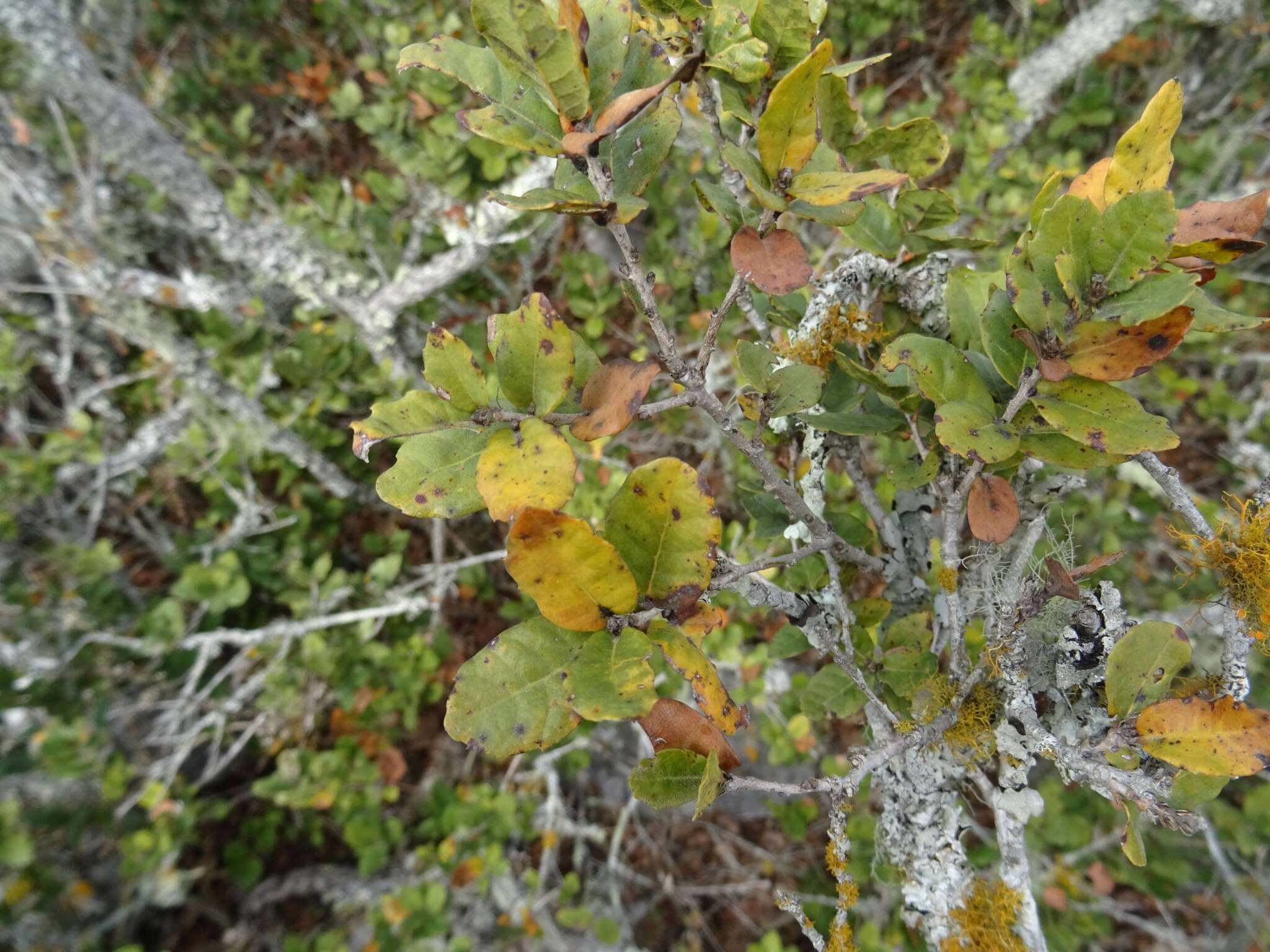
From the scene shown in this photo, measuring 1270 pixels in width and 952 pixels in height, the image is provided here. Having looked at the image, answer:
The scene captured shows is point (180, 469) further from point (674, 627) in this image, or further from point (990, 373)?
point (990, 373)

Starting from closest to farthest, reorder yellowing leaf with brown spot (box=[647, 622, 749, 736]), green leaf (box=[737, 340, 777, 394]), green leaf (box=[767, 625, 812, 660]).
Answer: yellowing leaf with brown spot (box=[647, 622, 749, 736]) < green leaf (box=[737, 340, 777, 394]) < green leaf (box=[767, 625, 812, 660])

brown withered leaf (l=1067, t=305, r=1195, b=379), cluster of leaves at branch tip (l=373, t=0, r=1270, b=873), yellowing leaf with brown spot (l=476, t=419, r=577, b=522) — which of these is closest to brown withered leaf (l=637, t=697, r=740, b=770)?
cluster of leaves at branch tip (l=373, t=0, r=1270, b=873)

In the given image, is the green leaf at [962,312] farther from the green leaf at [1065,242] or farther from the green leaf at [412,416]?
the green leaf at [412,416]

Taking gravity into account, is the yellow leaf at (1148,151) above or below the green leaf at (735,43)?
below

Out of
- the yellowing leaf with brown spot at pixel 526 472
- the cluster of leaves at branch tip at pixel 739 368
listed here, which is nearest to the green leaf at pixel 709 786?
the cluster of leaves at branch tip at pixel 739 368

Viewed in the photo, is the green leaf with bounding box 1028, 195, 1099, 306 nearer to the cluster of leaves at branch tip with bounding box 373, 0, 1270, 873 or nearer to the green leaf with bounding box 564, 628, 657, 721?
the cluster of leaves at branch tip with bounding box 373, 0, 1270, 873
